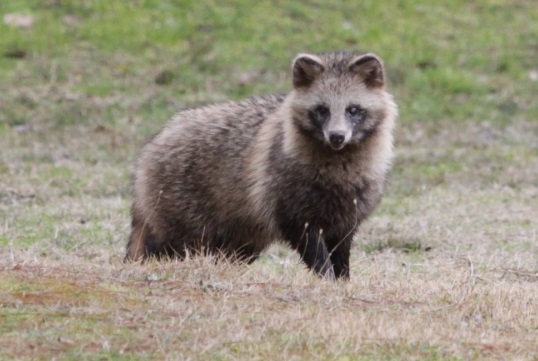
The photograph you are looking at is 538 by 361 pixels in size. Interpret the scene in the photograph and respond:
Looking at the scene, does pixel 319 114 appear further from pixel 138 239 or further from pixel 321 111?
pixel 138 239

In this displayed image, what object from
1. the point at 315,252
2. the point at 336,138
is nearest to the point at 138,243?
the point at 315,252

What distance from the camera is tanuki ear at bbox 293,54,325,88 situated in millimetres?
8594

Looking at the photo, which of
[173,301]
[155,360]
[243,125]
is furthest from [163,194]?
[155,360]

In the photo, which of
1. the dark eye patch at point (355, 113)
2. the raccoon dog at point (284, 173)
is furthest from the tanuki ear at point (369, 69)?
the dark eye patch at point (355, 113)

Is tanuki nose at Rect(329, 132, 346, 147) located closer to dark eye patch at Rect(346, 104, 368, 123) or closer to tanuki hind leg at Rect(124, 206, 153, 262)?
dark eye patch at Rect(346, 104, 368, 123)

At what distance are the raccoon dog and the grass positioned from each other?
1.49 feet

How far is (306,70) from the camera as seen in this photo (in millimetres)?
8641

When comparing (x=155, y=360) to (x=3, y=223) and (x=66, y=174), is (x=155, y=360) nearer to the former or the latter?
(x=3, y=223)

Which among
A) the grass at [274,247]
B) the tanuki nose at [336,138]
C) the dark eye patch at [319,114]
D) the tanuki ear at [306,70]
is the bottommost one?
the grass at [274,247]

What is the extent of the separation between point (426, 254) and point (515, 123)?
905cm

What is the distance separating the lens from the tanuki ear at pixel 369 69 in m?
8.59

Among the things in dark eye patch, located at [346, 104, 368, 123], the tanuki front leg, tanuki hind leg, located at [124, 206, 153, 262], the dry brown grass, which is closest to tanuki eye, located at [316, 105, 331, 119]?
dark eye patch, located at [346, 104, 368, 123]

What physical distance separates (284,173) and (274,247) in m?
2.79

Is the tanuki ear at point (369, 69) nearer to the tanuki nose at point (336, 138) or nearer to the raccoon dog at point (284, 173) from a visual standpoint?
the raccoon dog at point (284, 173)
